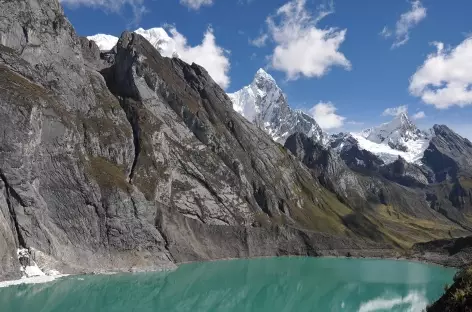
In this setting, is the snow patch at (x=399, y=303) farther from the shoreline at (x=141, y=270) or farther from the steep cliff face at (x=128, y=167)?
the steep cliff face at (x=128, y=167)

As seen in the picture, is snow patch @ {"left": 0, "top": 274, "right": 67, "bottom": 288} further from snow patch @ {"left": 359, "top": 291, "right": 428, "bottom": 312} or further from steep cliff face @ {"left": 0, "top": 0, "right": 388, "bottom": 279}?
snow patch @ {"left": 359, "top": 291, "right": 428, "bottom": 312}

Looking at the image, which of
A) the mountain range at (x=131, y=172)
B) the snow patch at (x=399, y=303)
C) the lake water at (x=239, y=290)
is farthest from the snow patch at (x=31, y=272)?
the snow patch at (x=399, y=303)

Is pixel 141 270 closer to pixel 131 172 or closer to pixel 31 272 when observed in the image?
pixel 31 272

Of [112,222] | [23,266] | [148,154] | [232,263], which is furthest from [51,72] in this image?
[232,263]

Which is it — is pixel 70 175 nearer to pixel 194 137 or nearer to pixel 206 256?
pixel 206 256

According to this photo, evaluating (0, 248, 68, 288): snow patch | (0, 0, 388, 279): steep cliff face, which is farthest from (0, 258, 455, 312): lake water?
(0, 0, 388, 279): steep cliff face
